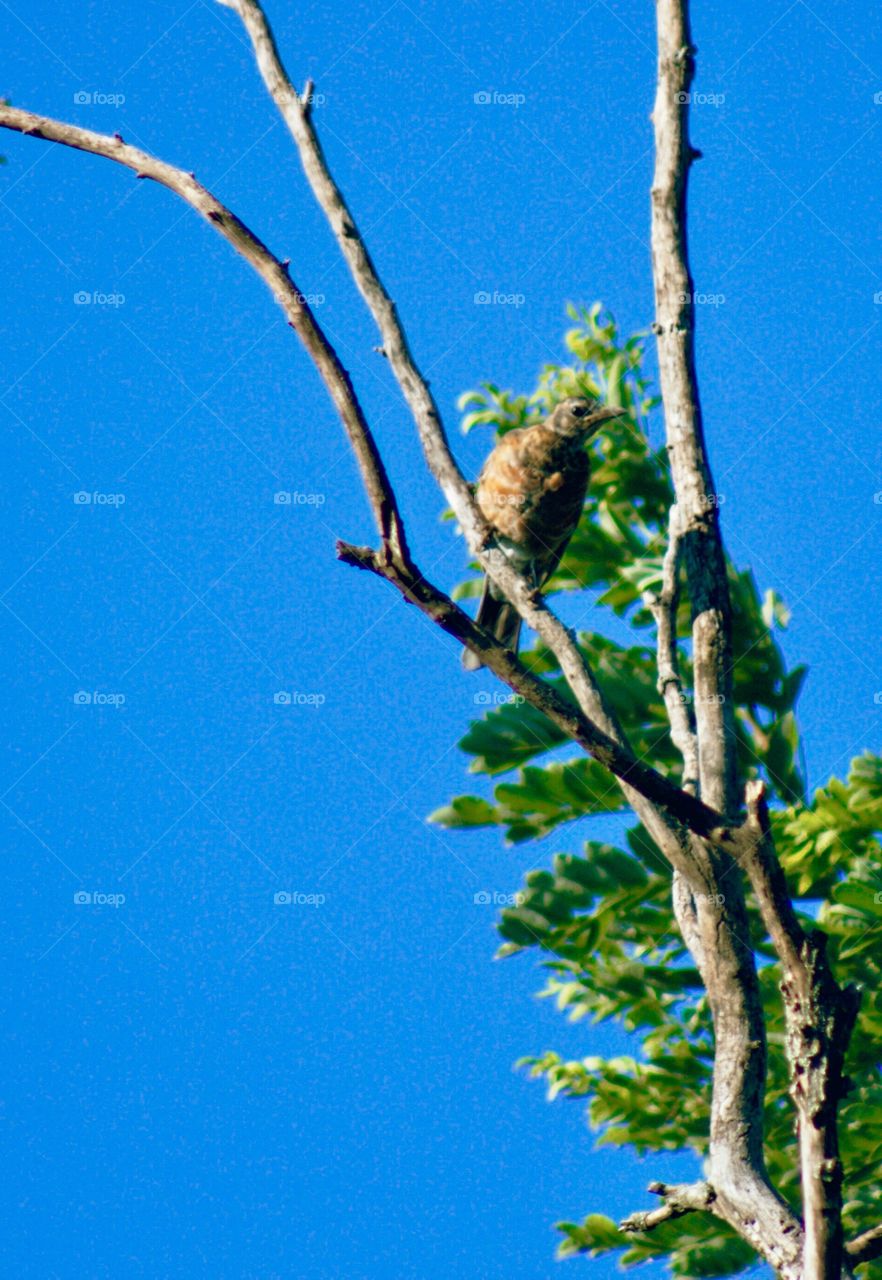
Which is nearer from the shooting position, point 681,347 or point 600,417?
point 681,347

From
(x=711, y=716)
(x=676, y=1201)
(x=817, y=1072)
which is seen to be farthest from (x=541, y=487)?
(x=817, y=1072)

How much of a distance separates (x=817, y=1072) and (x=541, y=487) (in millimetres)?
3679

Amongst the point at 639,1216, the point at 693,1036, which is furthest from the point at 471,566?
the point at 639,1216

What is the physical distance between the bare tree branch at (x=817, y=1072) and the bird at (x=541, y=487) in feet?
9.39

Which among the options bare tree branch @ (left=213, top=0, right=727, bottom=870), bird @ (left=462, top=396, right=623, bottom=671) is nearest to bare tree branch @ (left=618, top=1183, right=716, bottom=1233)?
bare tree branch @ (left=213, top=0, right=727, bottom=870)

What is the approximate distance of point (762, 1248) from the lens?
10.0 feet

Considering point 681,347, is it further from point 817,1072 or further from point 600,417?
point 600,417

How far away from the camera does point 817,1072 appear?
9.16 ft

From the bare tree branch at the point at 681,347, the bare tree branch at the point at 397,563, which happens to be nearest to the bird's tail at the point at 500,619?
the bare tree branch at the point at 681,347

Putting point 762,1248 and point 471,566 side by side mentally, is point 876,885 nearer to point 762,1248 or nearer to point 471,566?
point 762,1248

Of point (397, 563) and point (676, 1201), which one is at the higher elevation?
point (397, 563)

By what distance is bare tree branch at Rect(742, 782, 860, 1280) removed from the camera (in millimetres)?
2773

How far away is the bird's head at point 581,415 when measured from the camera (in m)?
5.64

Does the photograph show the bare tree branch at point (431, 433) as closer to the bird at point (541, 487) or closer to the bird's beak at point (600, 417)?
the bird at point (541, 487)
